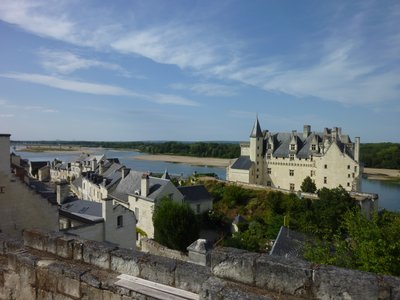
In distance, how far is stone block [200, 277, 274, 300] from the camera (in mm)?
2711

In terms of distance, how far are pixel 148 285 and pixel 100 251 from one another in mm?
796

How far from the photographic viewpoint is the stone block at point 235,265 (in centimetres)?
307

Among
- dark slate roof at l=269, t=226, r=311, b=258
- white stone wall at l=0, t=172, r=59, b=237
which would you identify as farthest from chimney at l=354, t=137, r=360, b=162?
white stone wall at l=0, t=172, r=59, b=237

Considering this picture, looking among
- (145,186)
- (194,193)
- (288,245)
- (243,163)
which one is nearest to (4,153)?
(288,245)

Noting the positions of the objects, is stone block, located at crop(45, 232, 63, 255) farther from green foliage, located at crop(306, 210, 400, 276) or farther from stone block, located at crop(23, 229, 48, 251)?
green foliage, located at crop(306, 210, 400, 276)

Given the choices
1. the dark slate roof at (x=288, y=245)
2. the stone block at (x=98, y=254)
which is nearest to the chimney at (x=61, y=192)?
the dark slate roof at (x=288, y=245)

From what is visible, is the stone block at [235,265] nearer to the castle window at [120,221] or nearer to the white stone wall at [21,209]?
the white stone wall at [21,209]

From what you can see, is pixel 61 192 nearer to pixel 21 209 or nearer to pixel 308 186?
pixel 21 209

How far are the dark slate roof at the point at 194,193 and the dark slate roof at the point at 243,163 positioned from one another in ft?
44.4

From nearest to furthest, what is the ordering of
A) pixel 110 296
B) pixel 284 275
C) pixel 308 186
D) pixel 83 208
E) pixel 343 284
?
1. pixel 343 284
2. pixel 284 275
3. pixel 110 296
4. pixel 83 208
5. pixel 308 186

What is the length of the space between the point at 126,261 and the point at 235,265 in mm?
1210

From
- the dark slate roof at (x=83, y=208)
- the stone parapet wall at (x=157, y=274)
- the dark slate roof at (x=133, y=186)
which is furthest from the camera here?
the dark slate roof at (x=133, y=186)

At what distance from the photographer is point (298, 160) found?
44781 millimetres

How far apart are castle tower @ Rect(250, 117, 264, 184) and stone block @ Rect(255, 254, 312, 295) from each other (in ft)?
147
